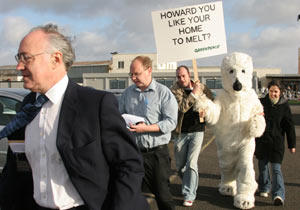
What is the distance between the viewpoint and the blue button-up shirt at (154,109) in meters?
3.39

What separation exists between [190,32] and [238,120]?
1.50 m

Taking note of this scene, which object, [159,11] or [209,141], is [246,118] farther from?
[209,141]

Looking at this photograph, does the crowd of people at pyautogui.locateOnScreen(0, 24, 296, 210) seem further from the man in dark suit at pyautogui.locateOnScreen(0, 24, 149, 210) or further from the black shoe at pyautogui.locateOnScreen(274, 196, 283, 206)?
the black shoe at pyautogui.locateOnScreen(274, 196, 283, 206)

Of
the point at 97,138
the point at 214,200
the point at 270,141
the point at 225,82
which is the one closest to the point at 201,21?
the point at 225,82

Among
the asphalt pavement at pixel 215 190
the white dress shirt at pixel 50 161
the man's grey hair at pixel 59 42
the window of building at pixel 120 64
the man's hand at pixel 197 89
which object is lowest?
the asphalt pavement at pixel 215 190

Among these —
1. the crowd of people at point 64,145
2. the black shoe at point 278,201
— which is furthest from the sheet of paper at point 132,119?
the black shoe at point 278,201

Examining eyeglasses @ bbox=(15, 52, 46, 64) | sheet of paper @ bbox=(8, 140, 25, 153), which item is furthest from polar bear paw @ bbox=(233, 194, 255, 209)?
eyeglasses @ bbox=(15, 52, 46, 64)

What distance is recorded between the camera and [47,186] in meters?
1.69

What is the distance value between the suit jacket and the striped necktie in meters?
0.16

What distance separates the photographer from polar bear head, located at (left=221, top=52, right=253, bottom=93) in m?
4.62

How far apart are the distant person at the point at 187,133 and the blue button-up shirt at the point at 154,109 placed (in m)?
1.14

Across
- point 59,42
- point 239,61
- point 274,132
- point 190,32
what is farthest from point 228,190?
point 59,42

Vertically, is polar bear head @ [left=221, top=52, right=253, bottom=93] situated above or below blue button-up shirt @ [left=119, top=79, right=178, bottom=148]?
above

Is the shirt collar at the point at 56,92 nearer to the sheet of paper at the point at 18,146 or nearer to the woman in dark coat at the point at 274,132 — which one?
the sheet of paper at the point at 18,146
